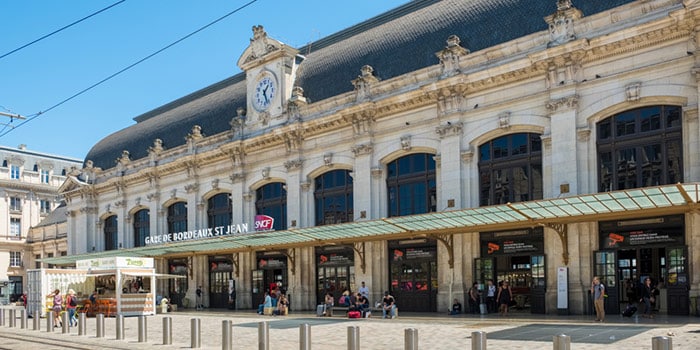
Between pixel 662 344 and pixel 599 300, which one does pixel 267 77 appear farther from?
pixel 662 344

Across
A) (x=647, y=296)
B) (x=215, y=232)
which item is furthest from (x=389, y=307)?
(x=215, y=232)

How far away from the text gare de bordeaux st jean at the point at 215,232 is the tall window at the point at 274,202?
617mm

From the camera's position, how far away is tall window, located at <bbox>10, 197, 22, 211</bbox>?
3233 inches

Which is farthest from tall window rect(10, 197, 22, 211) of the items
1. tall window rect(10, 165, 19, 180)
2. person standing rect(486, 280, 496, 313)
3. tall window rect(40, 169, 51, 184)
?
person standing rect(486, 280, 496, 313)

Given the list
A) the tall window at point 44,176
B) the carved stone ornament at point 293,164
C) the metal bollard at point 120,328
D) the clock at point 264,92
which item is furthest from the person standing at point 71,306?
the tall window at point 44,176

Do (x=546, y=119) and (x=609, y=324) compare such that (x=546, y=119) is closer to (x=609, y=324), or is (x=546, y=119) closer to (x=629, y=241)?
(x=629, y=241)

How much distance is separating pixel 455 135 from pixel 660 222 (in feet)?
31.3

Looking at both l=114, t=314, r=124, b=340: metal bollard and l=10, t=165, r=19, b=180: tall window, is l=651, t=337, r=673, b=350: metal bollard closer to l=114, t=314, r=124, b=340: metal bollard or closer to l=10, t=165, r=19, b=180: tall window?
l=114, t=314, r=124, b=340: metal bollard

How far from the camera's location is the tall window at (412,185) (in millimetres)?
33531

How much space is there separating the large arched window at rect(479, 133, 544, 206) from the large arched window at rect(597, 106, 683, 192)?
112 inches

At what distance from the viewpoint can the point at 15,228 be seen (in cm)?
8181

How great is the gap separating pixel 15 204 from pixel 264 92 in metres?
52.9

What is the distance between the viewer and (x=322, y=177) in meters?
39.0

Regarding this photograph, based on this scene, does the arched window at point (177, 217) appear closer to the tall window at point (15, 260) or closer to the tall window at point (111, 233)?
the tall window at point (111, 233)
